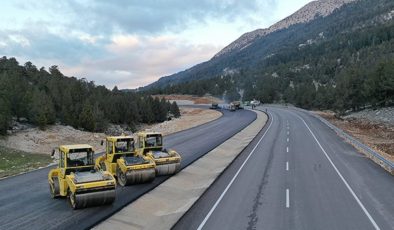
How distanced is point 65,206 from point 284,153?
20550 millimetres

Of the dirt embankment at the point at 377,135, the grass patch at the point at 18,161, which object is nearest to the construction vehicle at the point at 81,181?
the grass patch at the point at 18,161

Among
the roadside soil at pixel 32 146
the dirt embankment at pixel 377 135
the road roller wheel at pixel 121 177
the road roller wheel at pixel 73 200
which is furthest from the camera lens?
the dirt embankment at pixel 377 135

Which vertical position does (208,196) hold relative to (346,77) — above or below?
below

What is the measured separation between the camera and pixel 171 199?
768 inches

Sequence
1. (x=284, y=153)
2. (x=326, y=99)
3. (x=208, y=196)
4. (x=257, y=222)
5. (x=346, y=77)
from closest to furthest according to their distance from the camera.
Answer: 1. (x=257, y=222)
2. (x=208, y=196)
3. (x=284, y=153)
4. (x=346, y=77)
5. (x=326, y=99)

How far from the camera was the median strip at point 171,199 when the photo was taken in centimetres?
1572

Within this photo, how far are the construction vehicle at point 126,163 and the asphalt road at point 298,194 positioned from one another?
11.0ft

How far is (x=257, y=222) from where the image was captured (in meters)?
15.7

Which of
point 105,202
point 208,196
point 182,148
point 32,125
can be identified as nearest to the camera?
point 105,202

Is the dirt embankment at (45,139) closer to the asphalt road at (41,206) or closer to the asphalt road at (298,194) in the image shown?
the asphalt road at (41,206)

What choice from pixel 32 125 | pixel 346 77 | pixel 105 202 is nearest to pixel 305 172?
pixel 105 202

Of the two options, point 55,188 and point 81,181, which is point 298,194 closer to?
point 81,181

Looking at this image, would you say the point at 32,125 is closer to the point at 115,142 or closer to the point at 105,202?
the point at 115,142

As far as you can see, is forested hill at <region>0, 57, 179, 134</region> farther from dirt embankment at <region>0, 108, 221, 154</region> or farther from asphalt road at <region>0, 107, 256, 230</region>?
asphalt road at <region>0, 107, 256, 230</region>
